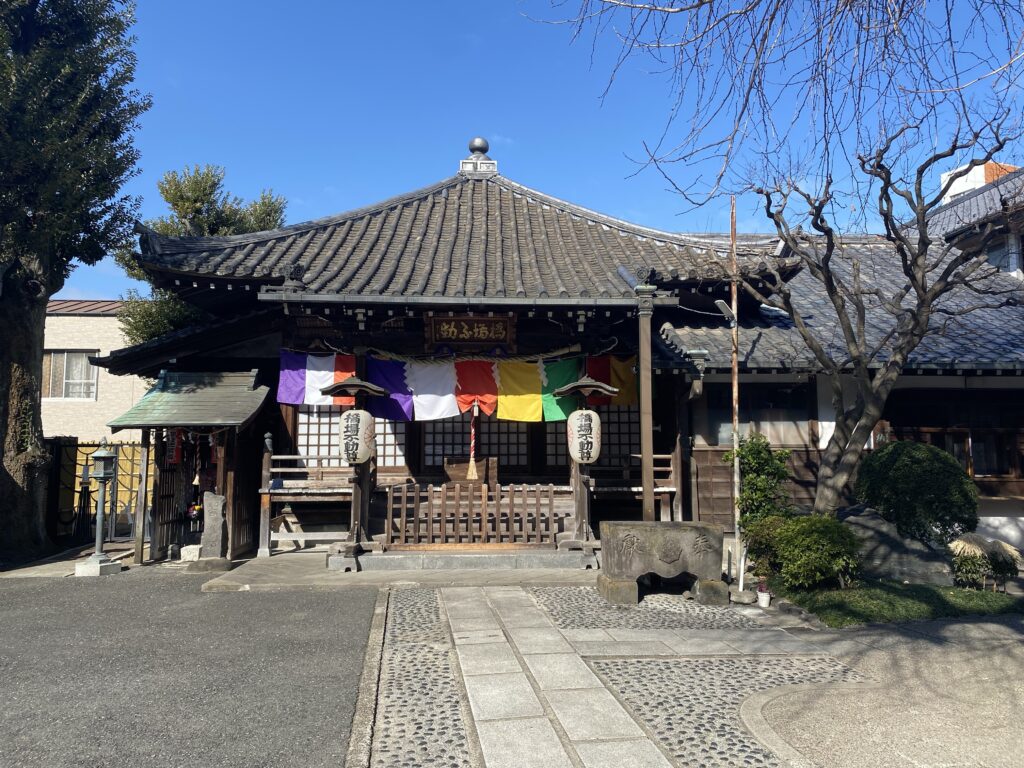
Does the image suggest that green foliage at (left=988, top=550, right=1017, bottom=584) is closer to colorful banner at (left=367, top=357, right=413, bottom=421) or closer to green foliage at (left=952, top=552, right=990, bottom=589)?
green foliage at (left=952, top=552, right=990, bottom=589)

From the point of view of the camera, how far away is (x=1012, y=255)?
1511 centimetres

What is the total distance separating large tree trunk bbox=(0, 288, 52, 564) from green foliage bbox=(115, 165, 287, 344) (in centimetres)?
397

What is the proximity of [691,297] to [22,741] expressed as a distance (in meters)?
11.3

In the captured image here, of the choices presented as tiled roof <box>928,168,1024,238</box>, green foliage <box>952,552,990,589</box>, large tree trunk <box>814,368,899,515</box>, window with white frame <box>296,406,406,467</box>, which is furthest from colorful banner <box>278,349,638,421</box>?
tiled roof <box>928,168,1024,238</box>

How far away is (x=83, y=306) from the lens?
21.5 metres

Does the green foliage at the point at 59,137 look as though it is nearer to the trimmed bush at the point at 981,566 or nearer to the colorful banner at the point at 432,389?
the colorful banner at the point at 432,389

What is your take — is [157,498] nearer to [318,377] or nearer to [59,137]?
A: [318,377]

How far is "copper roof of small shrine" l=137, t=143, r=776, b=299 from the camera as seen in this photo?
10.5 meters

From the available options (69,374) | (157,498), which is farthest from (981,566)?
(69,374)

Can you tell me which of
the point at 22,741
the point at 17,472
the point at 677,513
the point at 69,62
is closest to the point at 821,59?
the point at 22,741

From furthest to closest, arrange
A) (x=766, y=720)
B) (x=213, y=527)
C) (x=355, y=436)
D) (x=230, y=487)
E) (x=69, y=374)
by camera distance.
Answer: (x=69, y=374)
(x=230, y=487)
(x=213, y=527)
(x=355, y=436)
(x=766, y=720)

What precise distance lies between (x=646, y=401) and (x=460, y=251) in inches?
208

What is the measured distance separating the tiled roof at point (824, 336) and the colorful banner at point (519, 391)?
264 cm

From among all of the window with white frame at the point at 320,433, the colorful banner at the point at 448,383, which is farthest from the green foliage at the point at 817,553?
the window with white frame at the point at 320,433
